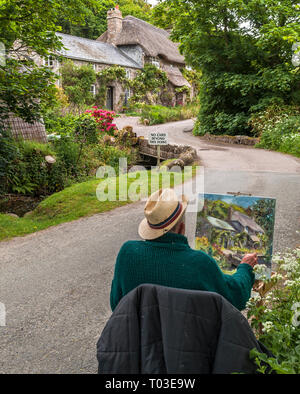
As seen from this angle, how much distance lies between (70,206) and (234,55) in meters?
12.8

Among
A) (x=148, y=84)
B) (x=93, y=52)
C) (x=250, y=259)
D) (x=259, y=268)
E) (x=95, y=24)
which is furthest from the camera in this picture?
(x=95, y=24)

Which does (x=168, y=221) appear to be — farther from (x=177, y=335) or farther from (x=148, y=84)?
(x=148, y=84)

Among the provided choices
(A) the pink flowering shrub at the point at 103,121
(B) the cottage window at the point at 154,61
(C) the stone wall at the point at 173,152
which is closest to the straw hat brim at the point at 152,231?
(C) the stone wall at the point at 173,152

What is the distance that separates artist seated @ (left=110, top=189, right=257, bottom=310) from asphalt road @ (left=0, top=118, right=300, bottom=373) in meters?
1.61

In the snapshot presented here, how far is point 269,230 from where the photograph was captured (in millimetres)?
2516

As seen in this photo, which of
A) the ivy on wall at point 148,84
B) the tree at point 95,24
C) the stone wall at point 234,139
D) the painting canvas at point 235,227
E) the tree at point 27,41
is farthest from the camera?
the tree at point 95,24

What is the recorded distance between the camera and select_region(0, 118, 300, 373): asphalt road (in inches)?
129

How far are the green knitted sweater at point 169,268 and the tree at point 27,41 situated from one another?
216 inches

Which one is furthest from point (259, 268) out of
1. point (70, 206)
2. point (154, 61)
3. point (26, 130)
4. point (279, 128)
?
point (154, 61)

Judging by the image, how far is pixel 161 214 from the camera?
6.47 ft

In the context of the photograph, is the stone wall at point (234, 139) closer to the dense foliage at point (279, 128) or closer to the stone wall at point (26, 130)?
the dense foliage at point (279, 128)

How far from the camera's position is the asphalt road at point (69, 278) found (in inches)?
129

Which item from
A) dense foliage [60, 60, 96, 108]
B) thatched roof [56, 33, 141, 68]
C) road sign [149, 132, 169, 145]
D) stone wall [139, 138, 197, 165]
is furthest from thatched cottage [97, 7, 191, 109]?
road sign [149, 132, 169, 145]
